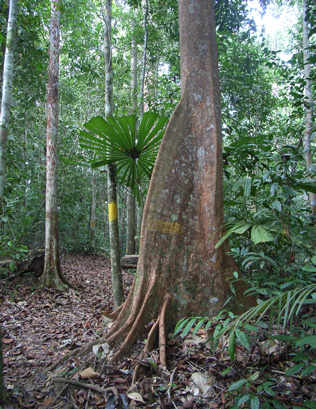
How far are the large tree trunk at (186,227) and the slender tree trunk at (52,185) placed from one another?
3654 mm

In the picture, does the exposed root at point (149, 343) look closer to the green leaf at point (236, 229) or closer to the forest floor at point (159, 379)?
the forest floor at point (159, 379)

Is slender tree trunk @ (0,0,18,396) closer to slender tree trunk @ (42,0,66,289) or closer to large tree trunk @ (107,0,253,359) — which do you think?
slender tree trunk @ (42,0,66,289)

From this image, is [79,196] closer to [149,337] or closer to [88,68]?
[88,68]

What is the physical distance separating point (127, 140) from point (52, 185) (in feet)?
10.3

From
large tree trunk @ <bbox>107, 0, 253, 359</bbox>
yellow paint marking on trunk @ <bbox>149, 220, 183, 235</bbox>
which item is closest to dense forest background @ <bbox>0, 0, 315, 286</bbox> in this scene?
large tree trunk @ <bbox>107, 0, 253, 359</bbox>

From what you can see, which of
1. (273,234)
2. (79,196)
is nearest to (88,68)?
(79,196)

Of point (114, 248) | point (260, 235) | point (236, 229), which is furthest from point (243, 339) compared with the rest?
point (114, 248)

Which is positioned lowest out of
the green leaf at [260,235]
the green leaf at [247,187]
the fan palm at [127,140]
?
the green leaf at [260,235]

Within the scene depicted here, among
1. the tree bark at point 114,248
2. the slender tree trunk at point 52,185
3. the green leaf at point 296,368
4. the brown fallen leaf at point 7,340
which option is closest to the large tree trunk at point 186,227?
the green leaf at point 296,368

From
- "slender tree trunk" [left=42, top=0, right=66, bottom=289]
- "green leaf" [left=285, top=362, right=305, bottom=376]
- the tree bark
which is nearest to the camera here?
"green leaf" [left=285, top=362, right=305, bottom=376]

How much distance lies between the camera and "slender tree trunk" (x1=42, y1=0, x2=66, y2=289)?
6.03 meters

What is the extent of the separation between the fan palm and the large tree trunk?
1.91 feet

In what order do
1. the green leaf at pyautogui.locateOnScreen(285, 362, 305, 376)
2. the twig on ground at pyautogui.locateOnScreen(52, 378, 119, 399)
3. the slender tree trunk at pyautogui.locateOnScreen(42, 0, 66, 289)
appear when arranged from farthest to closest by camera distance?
1. the slender tree trunk at pyautogui.locateOnScreen(42, 0, 66, 289)
2. the twig on ground at pyautogui.locateOnScreen(52, 378, 119, 399)
3. the green leaf at pyautogui.locateOnScreen(285, 362, 305, 376)

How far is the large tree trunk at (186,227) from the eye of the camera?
9.01 feet
